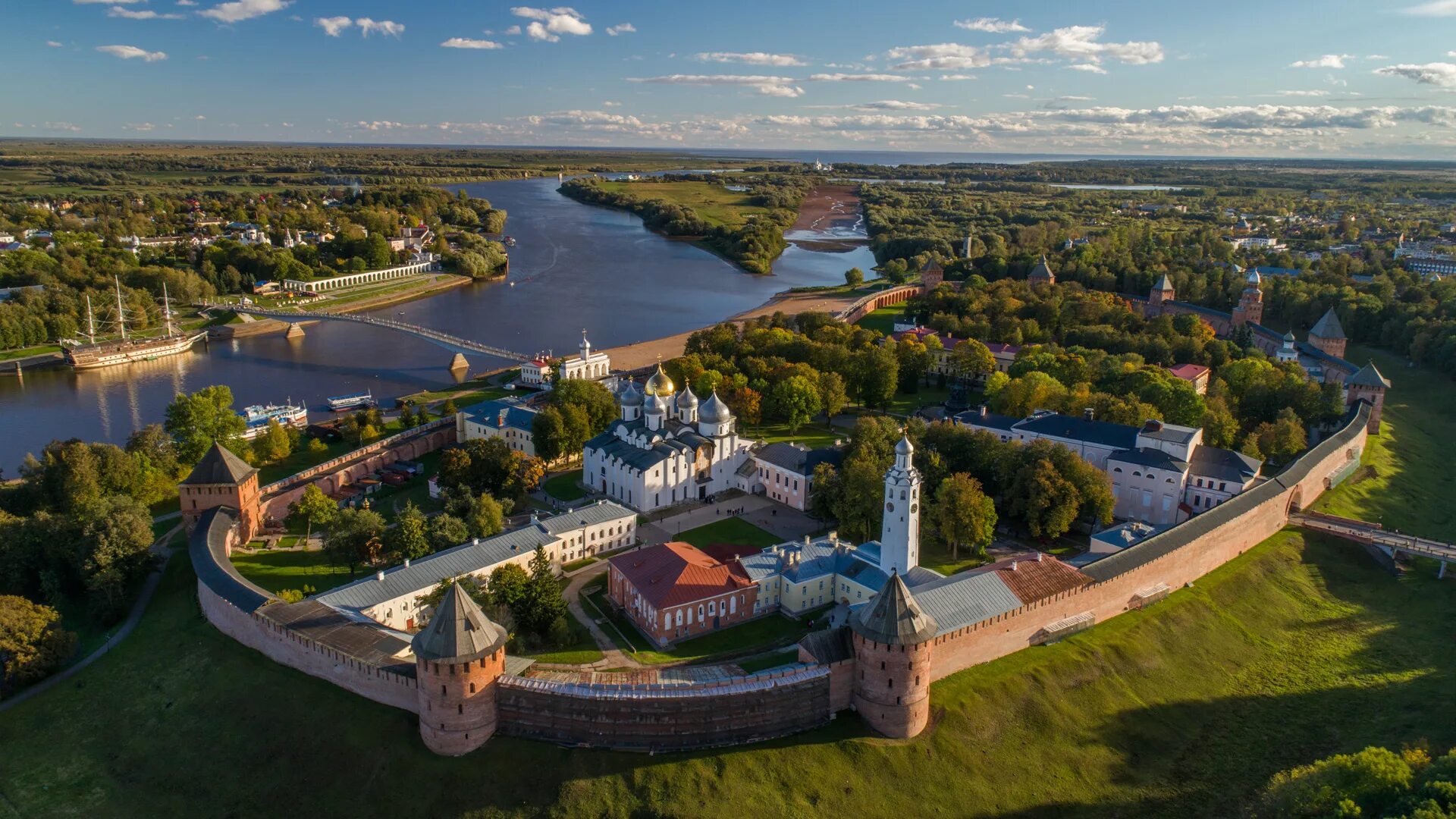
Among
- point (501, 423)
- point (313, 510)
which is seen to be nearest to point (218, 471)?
point (313, 510)

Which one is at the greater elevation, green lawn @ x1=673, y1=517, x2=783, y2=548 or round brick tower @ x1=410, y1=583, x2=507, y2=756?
round brick tower @ x1=410, y1=583, x2=507, y2=756

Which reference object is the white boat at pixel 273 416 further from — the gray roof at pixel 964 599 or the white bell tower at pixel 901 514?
the gray roof at pixel 964 599

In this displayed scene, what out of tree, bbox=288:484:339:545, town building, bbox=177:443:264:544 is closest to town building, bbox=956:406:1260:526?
tree, bbox=288:484:339:545

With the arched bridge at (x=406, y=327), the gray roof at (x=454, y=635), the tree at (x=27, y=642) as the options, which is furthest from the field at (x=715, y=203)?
the gray roof at (x=454, y=635)

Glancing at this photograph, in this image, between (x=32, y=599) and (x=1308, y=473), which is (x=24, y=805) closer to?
(x=32, y=599)

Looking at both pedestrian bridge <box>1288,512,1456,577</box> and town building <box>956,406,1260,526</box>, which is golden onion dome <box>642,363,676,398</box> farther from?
pedestrian bridge <box>1288,512,1456,577</box>

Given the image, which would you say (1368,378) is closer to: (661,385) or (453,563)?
(661,385)
